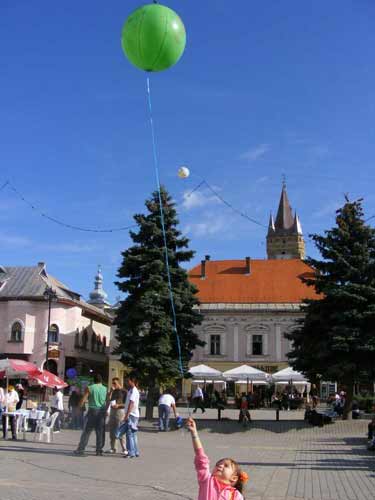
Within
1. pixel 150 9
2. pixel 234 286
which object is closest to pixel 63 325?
pixel 234 286

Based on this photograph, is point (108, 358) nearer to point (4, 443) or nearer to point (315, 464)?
point (4, 443)

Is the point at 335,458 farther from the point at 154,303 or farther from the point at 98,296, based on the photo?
the point at 98,296

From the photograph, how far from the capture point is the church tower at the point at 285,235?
125125mm

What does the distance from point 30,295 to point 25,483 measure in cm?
4499

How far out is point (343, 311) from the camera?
958 inches

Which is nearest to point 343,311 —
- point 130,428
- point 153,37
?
point 130,428

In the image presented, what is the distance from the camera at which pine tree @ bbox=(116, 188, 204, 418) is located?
2794 cm

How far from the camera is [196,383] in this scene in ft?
171

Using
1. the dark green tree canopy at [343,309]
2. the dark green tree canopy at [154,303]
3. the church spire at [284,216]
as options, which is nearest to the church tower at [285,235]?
the church spire at [284,216]

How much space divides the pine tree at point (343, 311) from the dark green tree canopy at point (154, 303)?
546cm

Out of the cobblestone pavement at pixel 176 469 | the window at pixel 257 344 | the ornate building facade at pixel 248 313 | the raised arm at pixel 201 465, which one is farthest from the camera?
the window at pixel 257 344

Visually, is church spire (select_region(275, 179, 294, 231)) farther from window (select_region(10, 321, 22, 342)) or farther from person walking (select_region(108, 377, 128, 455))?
person walking (select_region(108, 377, 128, 455))

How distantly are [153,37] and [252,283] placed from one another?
171 feet

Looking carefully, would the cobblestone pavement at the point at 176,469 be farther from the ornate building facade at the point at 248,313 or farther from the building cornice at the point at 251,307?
the building cornice at the point at 251,307
